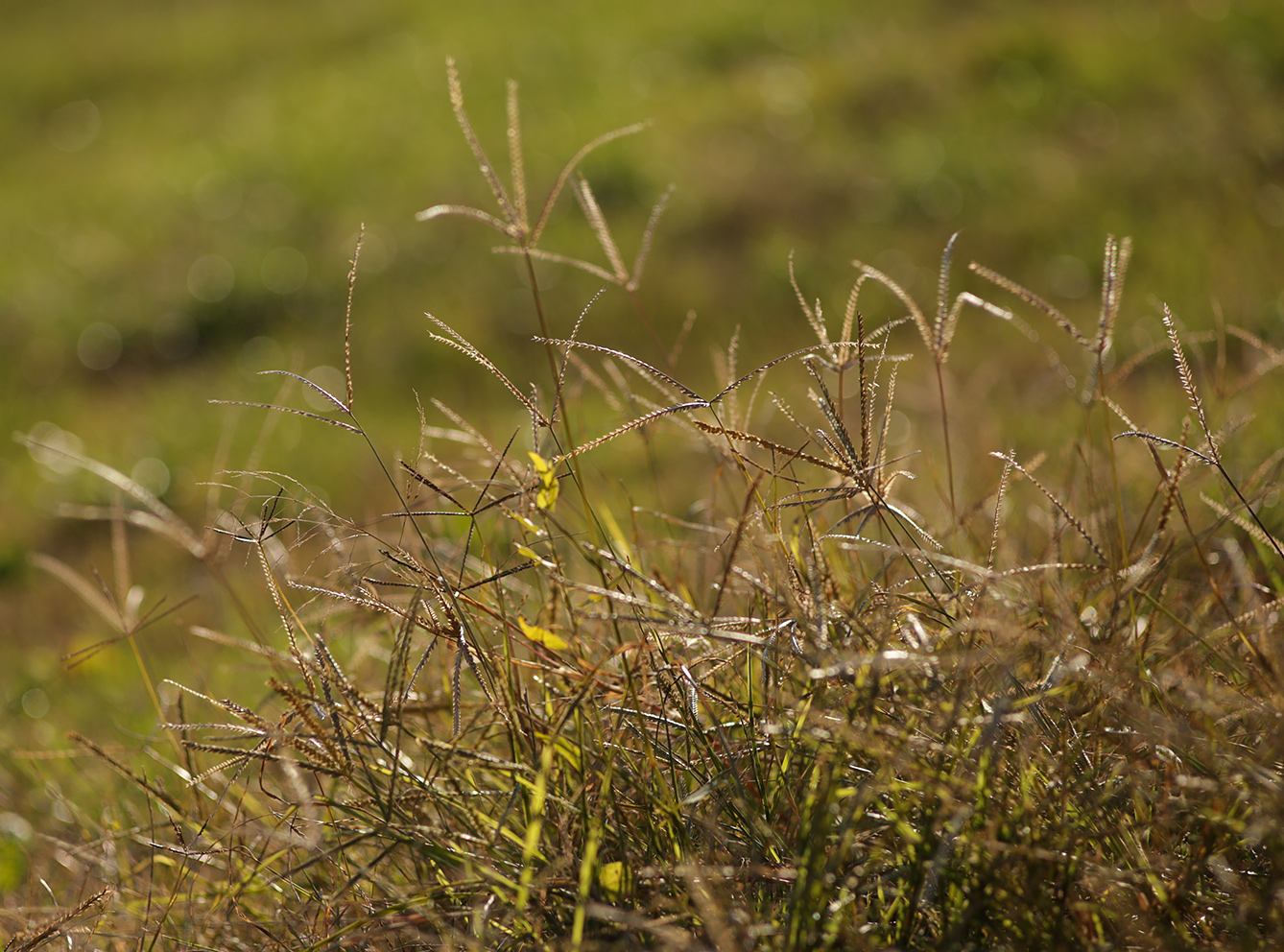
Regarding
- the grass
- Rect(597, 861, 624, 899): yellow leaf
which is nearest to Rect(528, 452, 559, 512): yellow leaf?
the grass

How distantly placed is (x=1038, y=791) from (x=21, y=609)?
4.27m

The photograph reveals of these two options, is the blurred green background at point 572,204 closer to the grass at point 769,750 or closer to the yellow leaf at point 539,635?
the grass at point 769,750

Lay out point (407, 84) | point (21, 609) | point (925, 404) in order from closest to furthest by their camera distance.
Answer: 1. point (925, 404)
2. point (21, 609)
3. point (407, 84)

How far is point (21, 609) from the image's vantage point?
413cm

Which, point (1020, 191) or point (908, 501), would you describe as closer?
point (908, 501)

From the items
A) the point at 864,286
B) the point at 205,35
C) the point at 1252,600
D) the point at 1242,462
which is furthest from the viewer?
the point at 205,35

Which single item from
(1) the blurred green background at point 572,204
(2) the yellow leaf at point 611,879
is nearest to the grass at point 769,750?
(2) the yellow leaf at point 611,879

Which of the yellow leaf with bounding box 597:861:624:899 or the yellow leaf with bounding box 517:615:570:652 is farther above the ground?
the yellow leaf with bounding box 517:615:570:652

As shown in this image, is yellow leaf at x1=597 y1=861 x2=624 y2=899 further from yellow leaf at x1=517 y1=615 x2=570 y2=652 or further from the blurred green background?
the blurred green background

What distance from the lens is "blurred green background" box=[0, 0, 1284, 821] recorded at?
15.9 ft

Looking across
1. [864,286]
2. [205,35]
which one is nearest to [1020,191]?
[864,286]

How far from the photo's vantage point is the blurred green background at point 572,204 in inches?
191

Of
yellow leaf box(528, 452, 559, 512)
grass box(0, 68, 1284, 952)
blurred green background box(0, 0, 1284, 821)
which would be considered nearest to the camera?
grass box(0, 68, 1284, 952)

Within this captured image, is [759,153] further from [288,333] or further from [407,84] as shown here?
[407,84]
